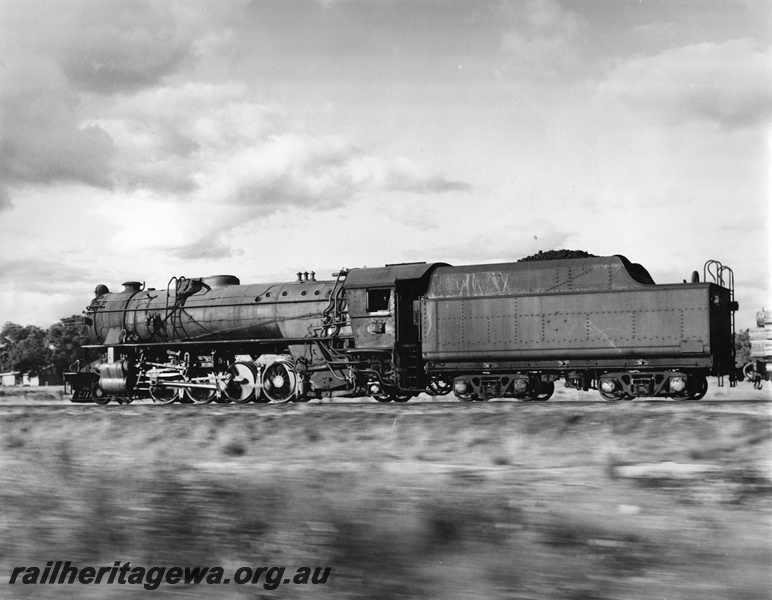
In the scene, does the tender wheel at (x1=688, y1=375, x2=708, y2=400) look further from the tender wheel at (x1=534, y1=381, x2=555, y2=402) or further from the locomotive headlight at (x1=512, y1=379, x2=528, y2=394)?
the locomotive headlight at (x1=512, y1=379, x2=528, y2=394)

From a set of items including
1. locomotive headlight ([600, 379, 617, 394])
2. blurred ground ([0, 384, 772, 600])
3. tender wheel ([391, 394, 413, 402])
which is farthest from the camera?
tender wheel ([391, 394, 413, 402])

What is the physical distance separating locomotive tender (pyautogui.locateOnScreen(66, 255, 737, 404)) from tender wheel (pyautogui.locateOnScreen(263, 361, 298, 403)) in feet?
0.11

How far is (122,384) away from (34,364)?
173 feet

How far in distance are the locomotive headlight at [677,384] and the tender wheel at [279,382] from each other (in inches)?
378

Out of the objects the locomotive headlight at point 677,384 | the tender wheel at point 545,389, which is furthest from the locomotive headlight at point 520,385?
the locomotive headlight at point 677,384

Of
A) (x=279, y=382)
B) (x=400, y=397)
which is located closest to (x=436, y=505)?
(x=400, y=397)

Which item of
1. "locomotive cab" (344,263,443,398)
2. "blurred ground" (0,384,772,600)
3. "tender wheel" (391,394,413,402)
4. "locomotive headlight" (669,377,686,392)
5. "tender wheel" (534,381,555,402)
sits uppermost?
"locomotive cab" (344,263,443,398)

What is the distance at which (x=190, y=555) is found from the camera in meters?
8.78

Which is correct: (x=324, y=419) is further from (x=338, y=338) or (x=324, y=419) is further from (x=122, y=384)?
(x=122, y=384)

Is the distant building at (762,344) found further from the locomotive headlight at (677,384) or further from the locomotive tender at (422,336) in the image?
the locomotive headlight at (677,384)

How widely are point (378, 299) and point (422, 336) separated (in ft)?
5.03

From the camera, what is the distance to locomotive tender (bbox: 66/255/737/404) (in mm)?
19359

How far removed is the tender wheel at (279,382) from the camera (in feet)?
75.6

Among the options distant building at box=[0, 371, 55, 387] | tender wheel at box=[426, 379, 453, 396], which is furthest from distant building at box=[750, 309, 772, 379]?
distant building at box=[0, 371, 55, 387]
